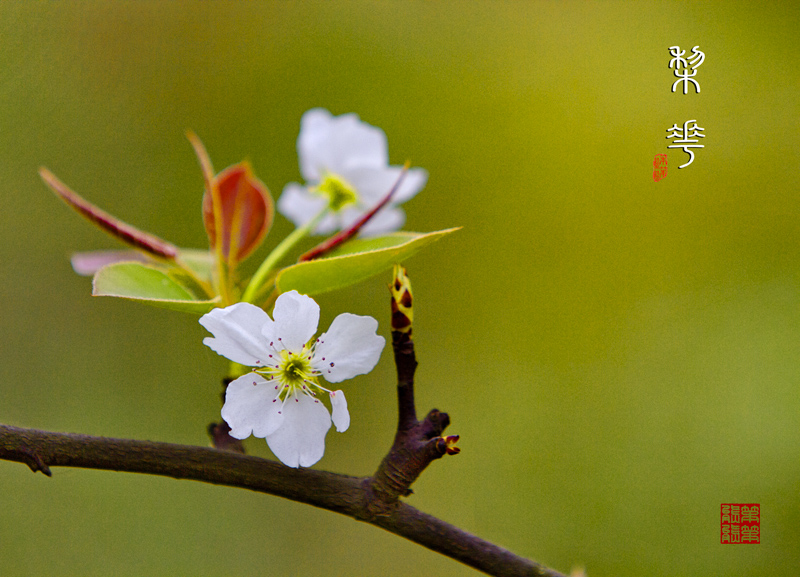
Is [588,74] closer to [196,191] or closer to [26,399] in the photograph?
[196,191]

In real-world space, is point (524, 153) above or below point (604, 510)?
above

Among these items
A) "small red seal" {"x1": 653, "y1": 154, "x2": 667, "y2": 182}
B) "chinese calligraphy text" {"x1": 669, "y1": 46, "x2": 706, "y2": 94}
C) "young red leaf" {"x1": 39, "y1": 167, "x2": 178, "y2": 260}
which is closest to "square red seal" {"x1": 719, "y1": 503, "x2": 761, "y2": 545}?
"small red seal" {"x1": 653, "y1": 154, "x2": 667, "y2": 182}

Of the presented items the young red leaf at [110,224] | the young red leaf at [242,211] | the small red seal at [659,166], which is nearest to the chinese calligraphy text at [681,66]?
the small red seal at [659,166]

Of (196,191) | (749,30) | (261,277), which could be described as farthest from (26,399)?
(749,30)

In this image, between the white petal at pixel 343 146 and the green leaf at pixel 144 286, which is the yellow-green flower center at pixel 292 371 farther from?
the white petal at pixel 343 146

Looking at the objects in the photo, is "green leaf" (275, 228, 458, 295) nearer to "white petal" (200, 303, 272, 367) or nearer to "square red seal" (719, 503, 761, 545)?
"white petal" (200, 303, 272, 367)

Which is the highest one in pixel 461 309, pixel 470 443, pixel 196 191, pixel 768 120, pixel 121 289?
pixel 768 120
